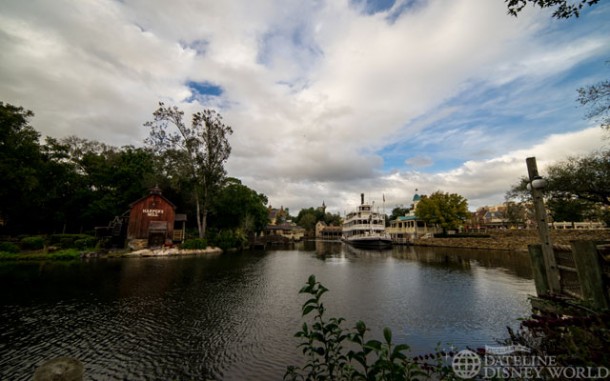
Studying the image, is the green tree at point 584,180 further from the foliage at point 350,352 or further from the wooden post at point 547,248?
the foliage at point 350,352

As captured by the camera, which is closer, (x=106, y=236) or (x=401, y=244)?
(x=106, y=236)

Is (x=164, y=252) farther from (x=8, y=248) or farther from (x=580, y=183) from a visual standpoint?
(x=580, y=183)

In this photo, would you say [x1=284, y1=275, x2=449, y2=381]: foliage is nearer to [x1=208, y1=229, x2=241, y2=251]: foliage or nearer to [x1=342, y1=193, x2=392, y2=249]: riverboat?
[x1=208, y1=229, x2=241, y2=251]: foliage

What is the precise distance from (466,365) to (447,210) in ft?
182

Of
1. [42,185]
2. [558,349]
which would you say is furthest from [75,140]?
[558,349]

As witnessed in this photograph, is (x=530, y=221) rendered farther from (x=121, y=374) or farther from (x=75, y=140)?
(x=75, y=140)

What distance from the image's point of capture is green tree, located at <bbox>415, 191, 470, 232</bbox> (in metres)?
52.3

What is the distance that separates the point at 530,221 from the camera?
60.7 meters

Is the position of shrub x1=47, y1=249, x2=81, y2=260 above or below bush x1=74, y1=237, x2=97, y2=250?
below

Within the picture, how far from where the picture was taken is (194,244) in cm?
3353

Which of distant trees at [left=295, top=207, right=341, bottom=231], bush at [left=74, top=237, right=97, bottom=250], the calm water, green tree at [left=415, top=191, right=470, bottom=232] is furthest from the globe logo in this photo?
distant trees at [left=295, top=207, right=341, bottom=231]

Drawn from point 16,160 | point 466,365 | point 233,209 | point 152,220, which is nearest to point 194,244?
point 152,220

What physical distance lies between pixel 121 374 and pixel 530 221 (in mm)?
79854

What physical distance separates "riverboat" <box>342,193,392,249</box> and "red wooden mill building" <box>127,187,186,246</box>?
35.7m
